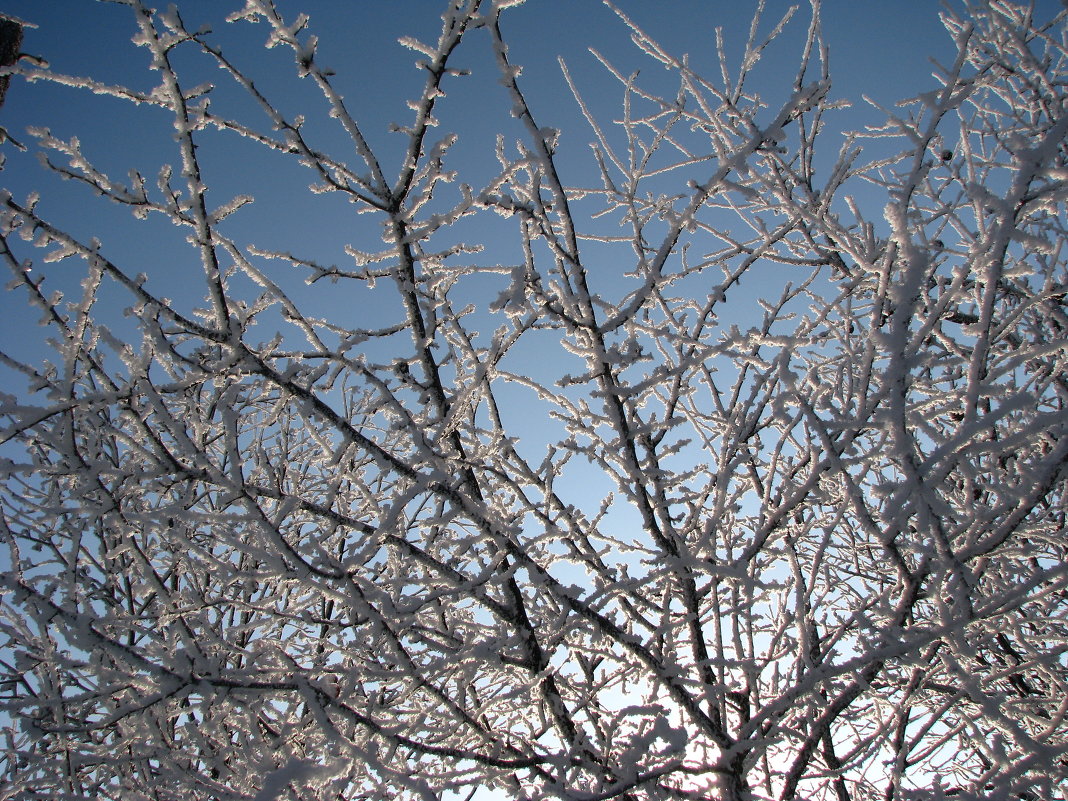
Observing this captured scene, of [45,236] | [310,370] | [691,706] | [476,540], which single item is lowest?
[691,706]

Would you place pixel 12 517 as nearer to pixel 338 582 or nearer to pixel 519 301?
pixel 338 582

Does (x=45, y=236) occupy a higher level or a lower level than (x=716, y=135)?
lower

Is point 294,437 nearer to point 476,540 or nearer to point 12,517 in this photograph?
point 12,517

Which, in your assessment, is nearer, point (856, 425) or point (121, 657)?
point (856, 425)

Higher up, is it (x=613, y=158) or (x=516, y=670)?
(x=613, y=158)

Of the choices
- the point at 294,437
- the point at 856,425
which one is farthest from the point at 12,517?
the point at 856,425

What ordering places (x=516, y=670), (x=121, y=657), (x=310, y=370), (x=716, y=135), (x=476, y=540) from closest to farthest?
(x=121, y=657) → (x=476, y=540) → (x=310, y=370) → (x=516, y=670) → (x=716, y=135)

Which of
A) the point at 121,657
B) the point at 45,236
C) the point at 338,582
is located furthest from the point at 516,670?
the point at 45,236

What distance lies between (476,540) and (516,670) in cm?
73

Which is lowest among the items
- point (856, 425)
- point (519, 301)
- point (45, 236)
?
point (856, 425)

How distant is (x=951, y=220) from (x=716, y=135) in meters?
Answer: 1.21

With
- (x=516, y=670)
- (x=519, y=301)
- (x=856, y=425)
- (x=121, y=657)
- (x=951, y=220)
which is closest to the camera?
(x=856, y=425)

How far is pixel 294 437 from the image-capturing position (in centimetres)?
517

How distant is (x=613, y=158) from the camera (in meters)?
2.62
